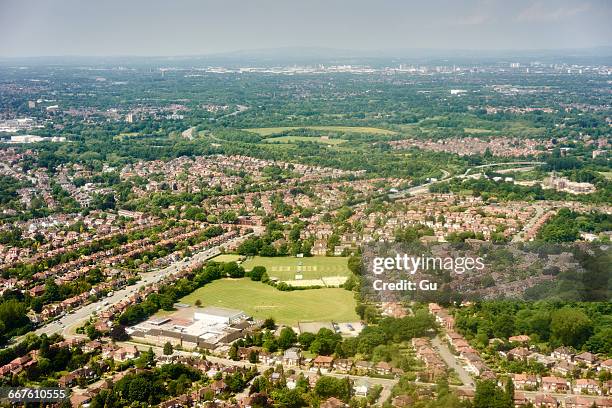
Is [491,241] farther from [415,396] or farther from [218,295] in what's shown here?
[415,396]

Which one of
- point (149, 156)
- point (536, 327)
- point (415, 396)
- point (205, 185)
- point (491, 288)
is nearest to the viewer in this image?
point (415, 396)

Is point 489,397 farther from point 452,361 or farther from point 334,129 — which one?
point 334,129

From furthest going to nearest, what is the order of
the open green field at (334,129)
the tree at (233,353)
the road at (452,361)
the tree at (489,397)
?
the open green field at (334,129) < the tree at (233,353) < the road at (452,361) < the tree at (489,397)

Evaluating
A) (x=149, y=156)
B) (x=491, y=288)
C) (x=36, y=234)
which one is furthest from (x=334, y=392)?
(x=149, y=156)

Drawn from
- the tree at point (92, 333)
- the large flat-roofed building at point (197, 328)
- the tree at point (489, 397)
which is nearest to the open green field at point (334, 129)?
the large flat-roofed building at point (197, 328)

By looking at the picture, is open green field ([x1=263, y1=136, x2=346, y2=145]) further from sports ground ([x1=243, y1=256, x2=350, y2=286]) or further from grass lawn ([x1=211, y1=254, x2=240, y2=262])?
sports ground ([x1=243, y1=256, x2=350, y2=286])

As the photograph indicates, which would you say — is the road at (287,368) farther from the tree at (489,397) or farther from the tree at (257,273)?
the tree at (257,273)
